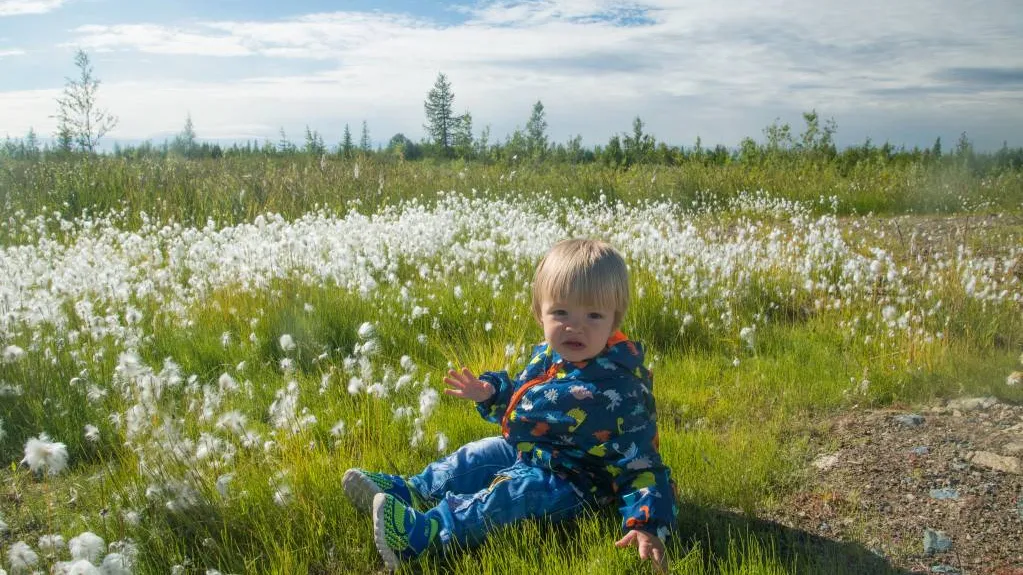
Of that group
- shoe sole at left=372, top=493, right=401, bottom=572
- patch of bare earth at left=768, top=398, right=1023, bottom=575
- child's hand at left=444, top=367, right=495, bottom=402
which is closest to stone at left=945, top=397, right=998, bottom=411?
patch of bare earth at left=768, top=398, right=1023, bottom=575

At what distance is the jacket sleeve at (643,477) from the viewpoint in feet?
7.99

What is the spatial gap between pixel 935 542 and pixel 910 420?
45.2 inches

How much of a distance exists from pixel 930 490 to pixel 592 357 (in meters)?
1.46

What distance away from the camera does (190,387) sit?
12.4ft

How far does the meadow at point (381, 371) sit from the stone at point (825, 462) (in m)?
0.06

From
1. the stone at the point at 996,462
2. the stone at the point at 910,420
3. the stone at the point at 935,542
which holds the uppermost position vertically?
the stone at the point at 910,420

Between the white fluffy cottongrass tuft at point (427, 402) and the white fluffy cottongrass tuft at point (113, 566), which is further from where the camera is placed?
the white fluffy cottongrass tuft at point (427, 402)

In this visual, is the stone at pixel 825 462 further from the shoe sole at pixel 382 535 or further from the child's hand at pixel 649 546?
the shoe sole at pixel 382 535

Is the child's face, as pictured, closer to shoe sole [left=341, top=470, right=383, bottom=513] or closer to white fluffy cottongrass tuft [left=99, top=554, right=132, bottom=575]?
shoe sole [left=341, top=470, right=383, bottom=513]

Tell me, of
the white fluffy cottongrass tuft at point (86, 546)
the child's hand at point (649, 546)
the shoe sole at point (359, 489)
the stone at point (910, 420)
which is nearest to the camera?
the white fluffy cottongrass tuft at point (86, 546)

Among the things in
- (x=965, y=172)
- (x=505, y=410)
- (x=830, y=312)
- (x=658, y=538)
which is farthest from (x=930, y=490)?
(x=965, y=172)

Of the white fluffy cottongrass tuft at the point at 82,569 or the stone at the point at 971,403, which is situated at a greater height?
the white fluffy cottongrass tuft at the point at 82,569

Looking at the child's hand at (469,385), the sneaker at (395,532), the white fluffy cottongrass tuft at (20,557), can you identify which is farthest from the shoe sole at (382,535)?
the white fluffy cottongrass tuft at (20,557)

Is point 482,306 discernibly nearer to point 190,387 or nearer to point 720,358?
point 720,358
